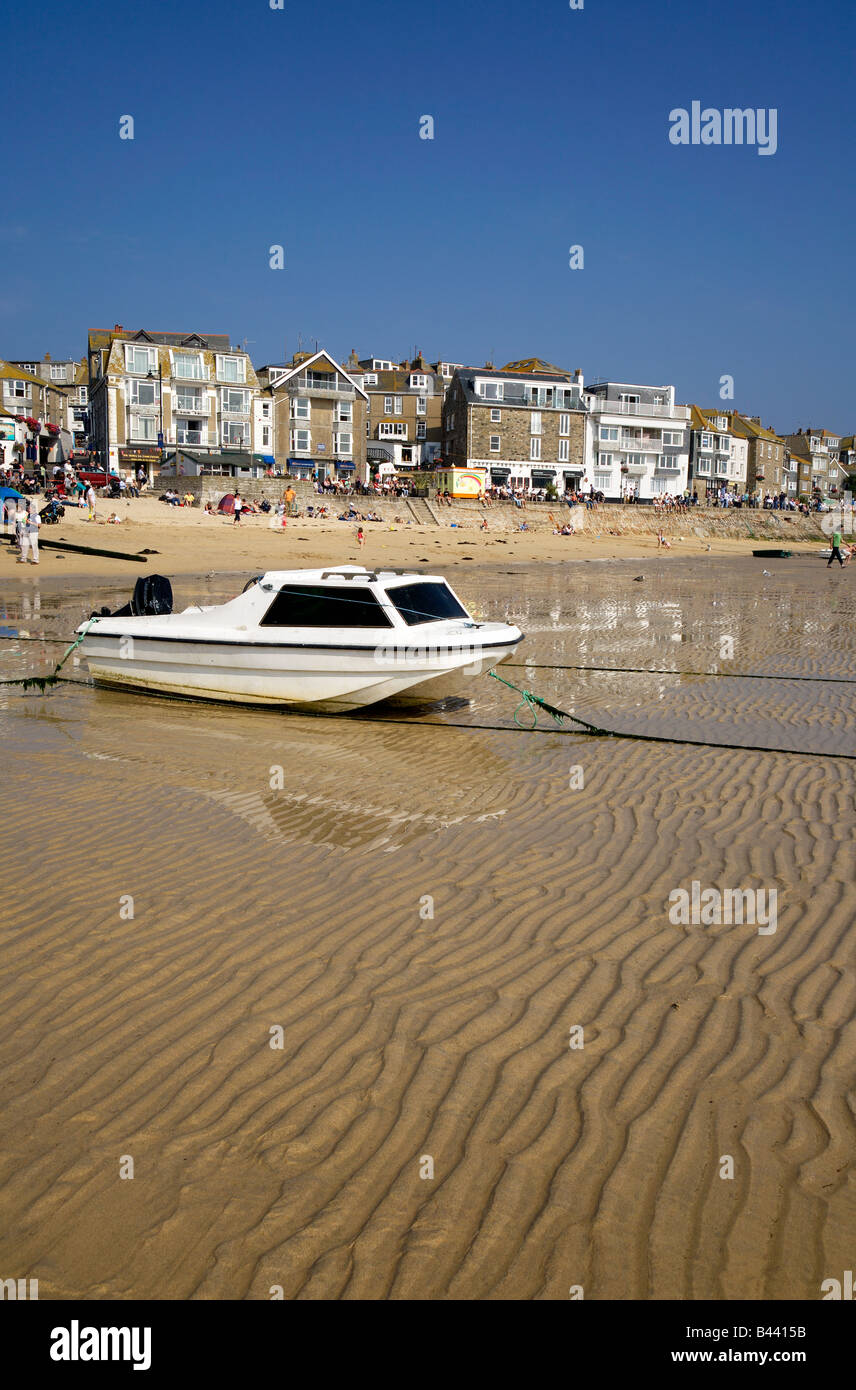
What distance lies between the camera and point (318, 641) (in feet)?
40.2

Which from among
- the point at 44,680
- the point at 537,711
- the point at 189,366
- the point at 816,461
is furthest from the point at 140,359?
the point at 816,461

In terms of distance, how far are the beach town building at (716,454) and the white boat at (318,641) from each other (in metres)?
93.7

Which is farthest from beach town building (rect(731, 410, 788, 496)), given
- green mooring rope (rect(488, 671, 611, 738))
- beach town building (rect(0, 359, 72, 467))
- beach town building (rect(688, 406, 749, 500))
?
green mooring rope (rect(488, 671, 611, 738))

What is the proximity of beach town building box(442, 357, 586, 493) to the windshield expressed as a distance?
7376 centimetres

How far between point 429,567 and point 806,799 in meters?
27.3

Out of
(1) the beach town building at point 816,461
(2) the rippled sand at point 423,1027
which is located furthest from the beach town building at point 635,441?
(2) the rippled sand at point 423,1027

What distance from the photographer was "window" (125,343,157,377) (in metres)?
73.4

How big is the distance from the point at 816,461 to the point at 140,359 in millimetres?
103112

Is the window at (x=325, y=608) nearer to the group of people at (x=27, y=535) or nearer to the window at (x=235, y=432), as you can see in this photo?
the group of people at (x=27, y=535)

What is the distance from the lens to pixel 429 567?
3569 centimetres

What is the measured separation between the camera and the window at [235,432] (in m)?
76.8

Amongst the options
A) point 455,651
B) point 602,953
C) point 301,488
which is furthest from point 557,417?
point 602,953
